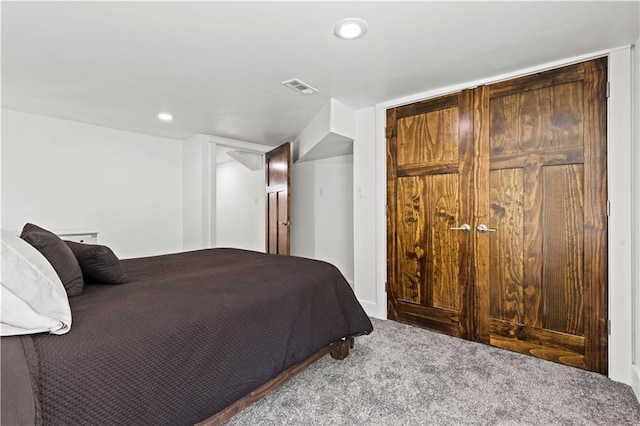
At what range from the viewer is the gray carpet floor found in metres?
1.60

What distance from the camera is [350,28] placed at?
1.78m

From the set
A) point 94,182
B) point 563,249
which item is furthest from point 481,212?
point 94,182

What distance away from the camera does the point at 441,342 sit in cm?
255

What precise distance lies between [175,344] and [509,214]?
2.43m

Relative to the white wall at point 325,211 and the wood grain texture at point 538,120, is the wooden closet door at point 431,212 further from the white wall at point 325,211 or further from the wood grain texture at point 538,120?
the white wall at point 325,211

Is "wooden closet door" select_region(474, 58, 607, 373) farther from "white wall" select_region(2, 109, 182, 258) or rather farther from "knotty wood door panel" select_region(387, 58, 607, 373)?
"white wall" select_region(2, 109, 182, 258)

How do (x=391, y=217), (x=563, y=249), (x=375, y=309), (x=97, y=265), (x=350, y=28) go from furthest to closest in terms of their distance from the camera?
1. (x=375, y=309)
2. (x=391, y=217)
3. (x=563, y=249)
4. (x=350, y=28)
5. (x=97, y=265)

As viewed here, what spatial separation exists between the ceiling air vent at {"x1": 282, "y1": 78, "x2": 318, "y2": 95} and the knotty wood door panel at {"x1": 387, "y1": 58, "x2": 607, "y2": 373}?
0.86m

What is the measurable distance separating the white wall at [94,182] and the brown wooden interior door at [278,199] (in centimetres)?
129

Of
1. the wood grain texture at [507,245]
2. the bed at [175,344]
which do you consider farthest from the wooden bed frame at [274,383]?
the wood grain texture at [507,245]

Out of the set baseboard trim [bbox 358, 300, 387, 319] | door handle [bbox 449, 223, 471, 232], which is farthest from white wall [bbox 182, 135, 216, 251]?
door handle [bbox 449, 223, 471, 232]

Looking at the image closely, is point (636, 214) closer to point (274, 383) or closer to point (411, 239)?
point (411, 239)

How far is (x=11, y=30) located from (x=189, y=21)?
1046 millimetres

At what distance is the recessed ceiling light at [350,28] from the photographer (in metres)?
1.72
